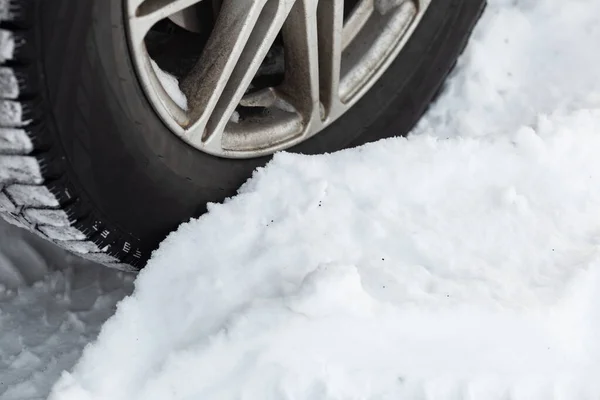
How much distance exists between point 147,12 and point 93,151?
0.23m

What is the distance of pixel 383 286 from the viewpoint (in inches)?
48.4

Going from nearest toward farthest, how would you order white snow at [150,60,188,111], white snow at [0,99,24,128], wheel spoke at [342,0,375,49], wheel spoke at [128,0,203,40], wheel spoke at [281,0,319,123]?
white snow at [0,99,24,128], wheel spoke at [128,0,203,40], white snow at [150,60,188,111], wheel spoke at [281,0,319,123], wheel spoke at [342,0,375,49]

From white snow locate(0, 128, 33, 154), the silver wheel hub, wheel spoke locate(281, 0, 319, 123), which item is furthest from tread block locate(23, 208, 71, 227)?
wheel spoke locate(281, 0, 319, 123)

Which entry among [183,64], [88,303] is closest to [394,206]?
[183,64]

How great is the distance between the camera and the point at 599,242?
1453 millimetres

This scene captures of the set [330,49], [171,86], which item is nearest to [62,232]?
[171,86]

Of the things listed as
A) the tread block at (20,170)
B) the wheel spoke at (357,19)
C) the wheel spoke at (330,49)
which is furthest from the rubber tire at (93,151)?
the wheel spoke at (357,19)

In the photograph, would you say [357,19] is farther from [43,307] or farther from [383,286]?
[43,307]

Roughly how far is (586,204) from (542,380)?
50 cm

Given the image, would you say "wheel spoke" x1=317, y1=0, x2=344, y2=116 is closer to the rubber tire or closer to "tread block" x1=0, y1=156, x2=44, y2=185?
the rubber tire

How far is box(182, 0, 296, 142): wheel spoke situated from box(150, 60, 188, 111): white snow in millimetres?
16

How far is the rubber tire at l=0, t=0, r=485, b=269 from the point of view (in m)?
1.04

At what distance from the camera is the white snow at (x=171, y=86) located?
1.27m

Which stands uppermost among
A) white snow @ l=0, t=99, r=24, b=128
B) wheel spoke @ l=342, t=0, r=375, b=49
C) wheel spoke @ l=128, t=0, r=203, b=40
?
wheel spoke @ l=128, t=0, r=203, b=40
